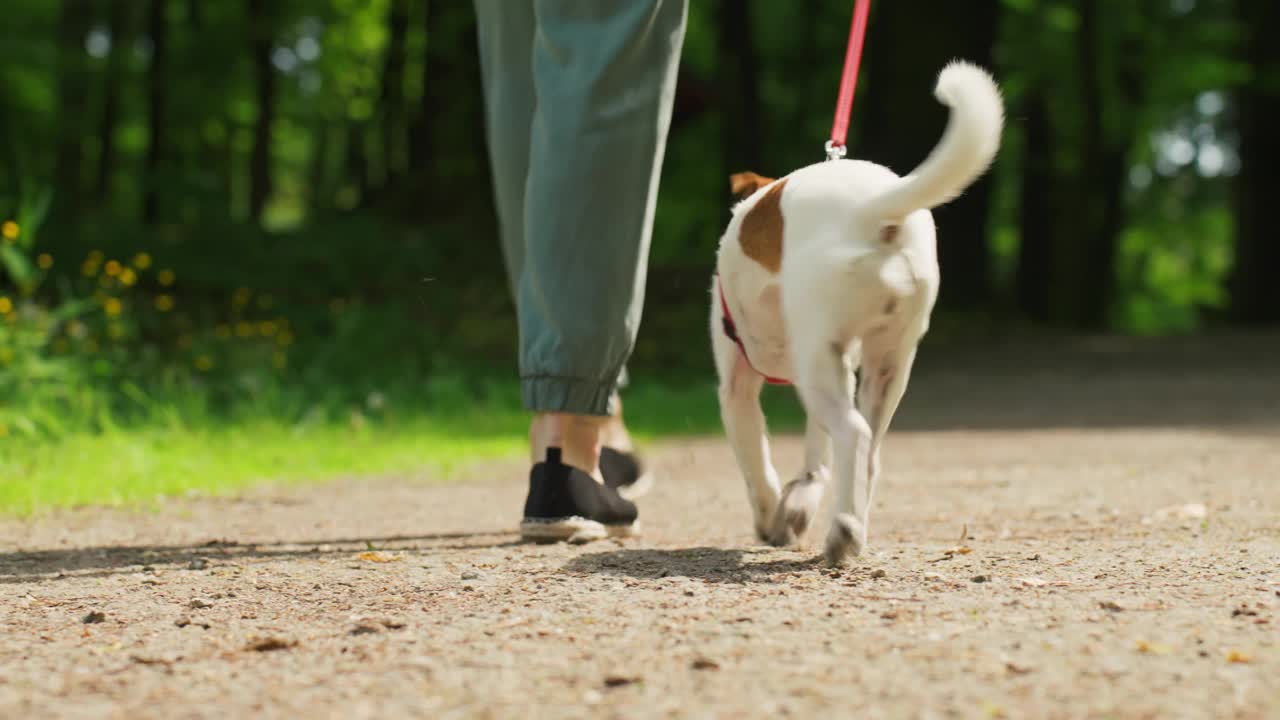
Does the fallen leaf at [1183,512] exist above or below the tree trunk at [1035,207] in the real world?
below

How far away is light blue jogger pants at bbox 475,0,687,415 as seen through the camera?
11.6ft

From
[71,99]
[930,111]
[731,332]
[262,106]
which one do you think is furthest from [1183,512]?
[262,106]

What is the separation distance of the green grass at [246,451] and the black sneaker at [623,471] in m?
1.60

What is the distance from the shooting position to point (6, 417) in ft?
19.1

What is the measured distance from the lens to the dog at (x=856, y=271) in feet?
8.93

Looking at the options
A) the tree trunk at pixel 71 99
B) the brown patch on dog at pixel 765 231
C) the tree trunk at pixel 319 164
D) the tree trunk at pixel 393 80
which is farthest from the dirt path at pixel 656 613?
the tree trunk at pixel 319 164

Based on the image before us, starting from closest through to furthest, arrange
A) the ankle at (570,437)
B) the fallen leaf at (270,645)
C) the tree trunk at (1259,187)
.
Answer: the fallen leaf at (270,645)
the ankle at (570,437)
the tree trunk at (1259,187)

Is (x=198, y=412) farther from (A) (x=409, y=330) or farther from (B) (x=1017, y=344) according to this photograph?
(B) (x=1017, y=344)

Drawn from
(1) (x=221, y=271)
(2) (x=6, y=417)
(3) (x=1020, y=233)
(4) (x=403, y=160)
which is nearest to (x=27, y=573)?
(2) (x=6, y=417)

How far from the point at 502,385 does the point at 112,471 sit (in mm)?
5360

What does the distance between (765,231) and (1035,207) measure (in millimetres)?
20092

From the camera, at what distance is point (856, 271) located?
110 inches

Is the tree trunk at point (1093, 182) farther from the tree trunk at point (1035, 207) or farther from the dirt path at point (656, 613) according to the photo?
the dirt path at point (656, 613)

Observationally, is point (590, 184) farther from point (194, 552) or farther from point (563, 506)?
point (194, 552)
